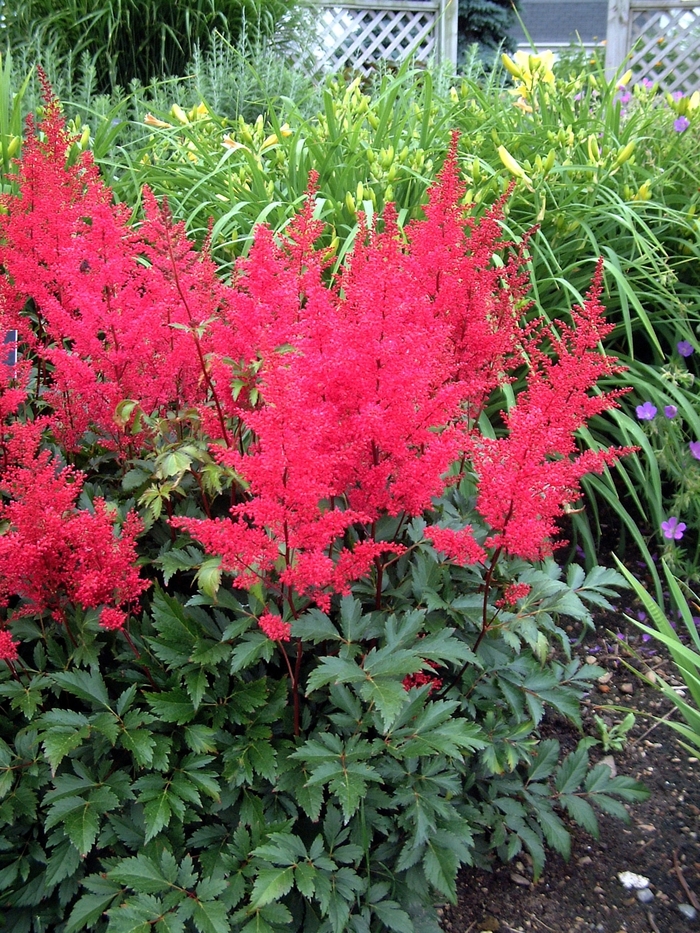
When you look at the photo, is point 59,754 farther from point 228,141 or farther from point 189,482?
point 228,141

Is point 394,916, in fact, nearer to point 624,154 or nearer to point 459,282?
point 459,282

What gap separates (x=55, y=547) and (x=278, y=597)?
0.53 meters

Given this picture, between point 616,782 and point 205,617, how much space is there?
116cm

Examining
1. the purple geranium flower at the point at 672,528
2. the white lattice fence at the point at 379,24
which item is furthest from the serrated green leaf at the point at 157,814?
the white lattice fence at the point at 379,24

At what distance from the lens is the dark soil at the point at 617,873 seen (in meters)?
2.01

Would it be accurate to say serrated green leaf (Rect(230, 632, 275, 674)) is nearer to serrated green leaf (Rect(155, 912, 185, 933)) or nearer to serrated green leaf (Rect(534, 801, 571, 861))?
serrated green leaf (Rect(155, 912, 185, 933))

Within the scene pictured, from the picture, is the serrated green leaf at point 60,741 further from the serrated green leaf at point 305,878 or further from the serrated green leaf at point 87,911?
the serrated green leaf at point 305,878

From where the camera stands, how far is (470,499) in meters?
2.30

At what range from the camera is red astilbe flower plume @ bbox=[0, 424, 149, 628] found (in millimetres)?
1586

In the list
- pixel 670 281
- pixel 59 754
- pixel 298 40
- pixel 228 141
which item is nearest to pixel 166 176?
pixel 228 141

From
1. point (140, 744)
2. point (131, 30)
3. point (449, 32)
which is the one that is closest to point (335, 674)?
point (140, 744)

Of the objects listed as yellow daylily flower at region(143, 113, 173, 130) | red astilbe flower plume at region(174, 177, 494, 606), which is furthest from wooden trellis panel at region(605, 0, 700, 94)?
red astilbe flower plume at region(174, 177, 494, 606)

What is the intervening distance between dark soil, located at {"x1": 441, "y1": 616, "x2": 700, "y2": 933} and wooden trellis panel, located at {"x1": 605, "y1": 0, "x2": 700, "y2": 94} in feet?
23.5

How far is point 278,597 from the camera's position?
1.91 meters
